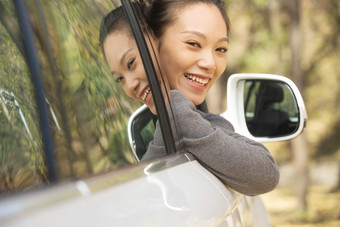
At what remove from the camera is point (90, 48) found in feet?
4.95

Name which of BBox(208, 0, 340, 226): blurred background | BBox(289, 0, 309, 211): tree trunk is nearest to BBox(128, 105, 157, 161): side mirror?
BBox(289, 0, 309, 211): tree trunk

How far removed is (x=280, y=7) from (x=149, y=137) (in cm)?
1523

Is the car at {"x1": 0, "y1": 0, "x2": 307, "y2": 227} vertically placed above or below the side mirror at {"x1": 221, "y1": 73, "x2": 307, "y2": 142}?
above

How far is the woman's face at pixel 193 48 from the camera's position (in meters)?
2.20

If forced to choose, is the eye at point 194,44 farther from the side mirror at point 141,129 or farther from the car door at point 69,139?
the car door at point 69,139

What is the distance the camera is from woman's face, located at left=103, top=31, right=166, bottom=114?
64.7 inches

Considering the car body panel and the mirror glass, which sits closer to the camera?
the car body panel

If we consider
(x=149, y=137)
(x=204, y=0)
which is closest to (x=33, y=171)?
(x=149, y=137)

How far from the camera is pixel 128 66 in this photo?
1.80m

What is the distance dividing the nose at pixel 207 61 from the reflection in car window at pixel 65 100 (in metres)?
0.75

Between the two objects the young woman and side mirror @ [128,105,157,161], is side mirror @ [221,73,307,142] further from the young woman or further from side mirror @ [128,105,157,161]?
side mirror @ [128,105,157,161]

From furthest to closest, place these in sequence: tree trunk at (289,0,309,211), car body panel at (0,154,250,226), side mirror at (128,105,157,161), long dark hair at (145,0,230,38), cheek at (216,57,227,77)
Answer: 1. tree trunk at (289,0,309,211)
2. cheek at (216,57,227,77)
3. long dark hair at (145,0,230,38)
4. side mirror at (128,105,157,161)
5. car body panel at (0,154,250,226)

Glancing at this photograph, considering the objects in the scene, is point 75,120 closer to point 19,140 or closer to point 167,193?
point 19,140

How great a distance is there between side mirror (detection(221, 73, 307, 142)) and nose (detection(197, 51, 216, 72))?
0.70 meters
